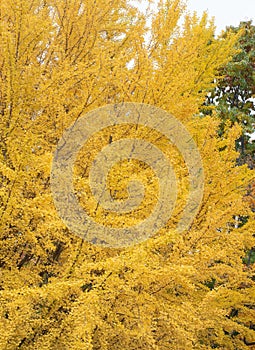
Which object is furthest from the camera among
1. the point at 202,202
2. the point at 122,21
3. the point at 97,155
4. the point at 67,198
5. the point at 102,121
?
the point at 122,21

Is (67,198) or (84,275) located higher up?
(67,198)

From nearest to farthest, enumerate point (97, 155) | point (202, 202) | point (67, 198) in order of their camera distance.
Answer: point (67, 198) → point (97, 155) → point (202, 202)

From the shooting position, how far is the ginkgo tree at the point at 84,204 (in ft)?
11.3

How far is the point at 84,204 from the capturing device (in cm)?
384

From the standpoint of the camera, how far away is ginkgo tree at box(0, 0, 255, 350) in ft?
11.3

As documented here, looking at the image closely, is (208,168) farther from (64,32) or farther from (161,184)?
(64,32)

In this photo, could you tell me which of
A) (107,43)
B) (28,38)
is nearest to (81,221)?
(28,38)

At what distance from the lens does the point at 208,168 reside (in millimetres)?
4855

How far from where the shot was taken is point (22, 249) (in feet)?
14.0

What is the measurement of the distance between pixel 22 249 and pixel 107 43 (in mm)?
2675

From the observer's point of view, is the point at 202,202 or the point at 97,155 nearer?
the point at 97,155

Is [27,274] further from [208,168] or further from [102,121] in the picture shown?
[208,168]

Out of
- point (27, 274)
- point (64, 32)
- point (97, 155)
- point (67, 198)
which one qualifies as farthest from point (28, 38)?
point (27, 274)

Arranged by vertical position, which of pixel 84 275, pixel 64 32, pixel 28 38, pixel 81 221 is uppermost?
pixel 64 32
